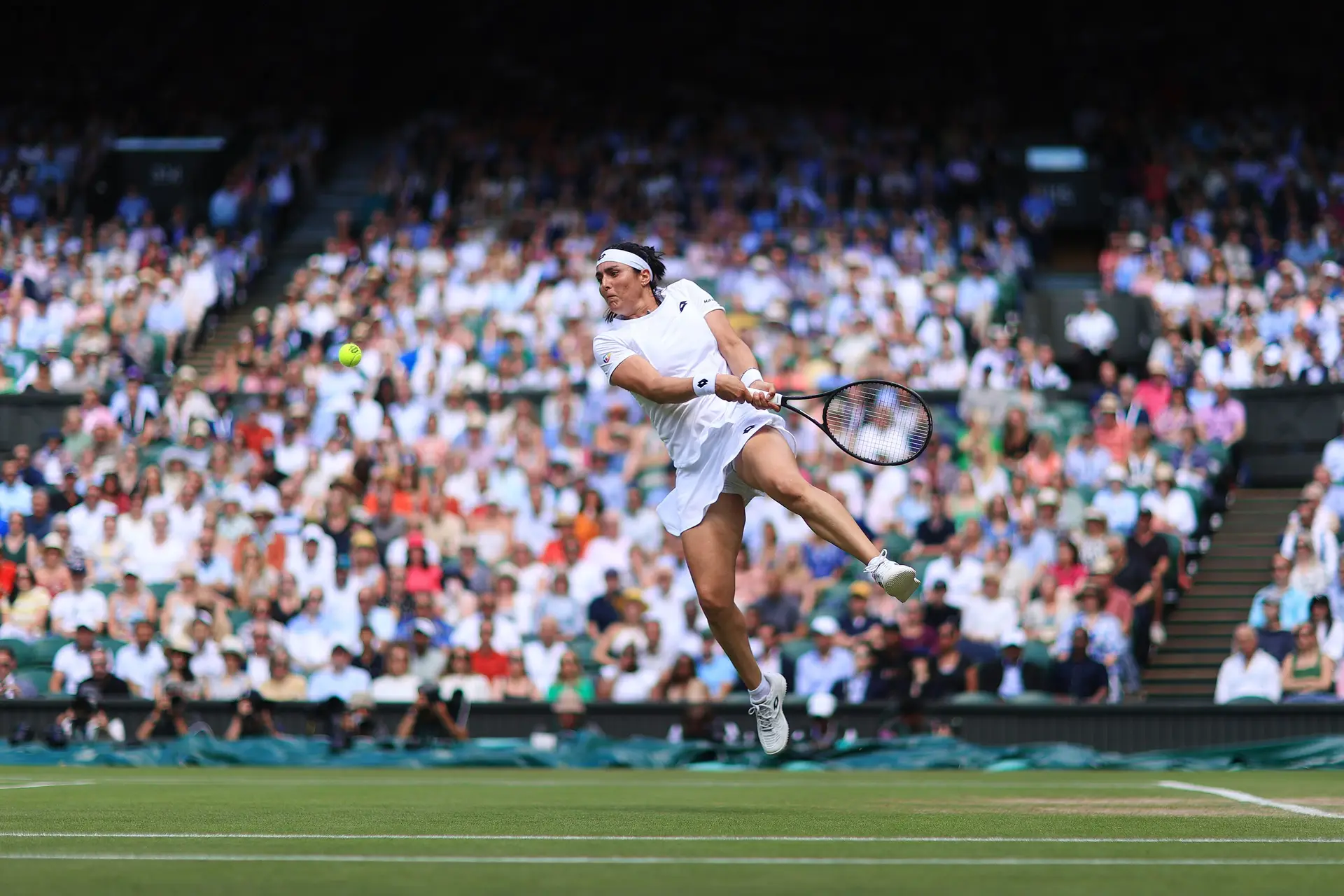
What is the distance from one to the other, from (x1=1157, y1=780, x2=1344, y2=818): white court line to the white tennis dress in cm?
237

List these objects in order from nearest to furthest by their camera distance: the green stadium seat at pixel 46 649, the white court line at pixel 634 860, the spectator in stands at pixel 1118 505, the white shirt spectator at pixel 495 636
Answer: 1. the white court line at pixel 634 860
2. the white shirt spectator at pixel 495 636
3. the green stadium seat at pixel 46 649
4. the spectator in stands at pixel 1118 505

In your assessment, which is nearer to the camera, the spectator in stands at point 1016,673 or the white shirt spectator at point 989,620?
the spectator in stands at point 1016,673

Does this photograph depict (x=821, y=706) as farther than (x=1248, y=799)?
Yes

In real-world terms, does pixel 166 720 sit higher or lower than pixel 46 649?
lower

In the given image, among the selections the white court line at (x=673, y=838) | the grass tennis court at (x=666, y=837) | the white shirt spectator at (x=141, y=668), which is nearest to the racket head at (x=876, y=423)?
the grass tennis court at (x=666, y=837)

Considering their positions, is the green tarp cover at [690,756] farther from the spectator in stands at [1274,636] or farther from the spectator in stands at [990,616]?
the spectator in stands at [990,616]

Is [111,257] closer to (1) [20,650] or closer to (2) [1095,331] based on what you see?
(1) [20,650]

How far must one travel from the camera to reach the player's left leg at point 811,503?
717 centimetres

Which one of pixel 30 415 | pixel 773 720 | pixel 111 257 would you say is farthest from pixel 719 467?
pixel 111 257

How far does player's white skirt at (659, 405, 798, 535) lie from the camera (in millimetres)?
7719

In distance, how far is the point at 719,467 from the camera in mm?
7777

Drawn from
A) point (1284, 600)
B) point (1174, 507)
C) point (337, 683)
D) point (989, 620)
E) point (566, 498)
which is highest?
point (566, 498)

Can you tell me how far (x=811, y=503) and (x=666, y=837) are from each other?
1.96m

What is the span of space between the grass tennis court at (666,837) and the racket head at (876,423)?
4.73 ft
